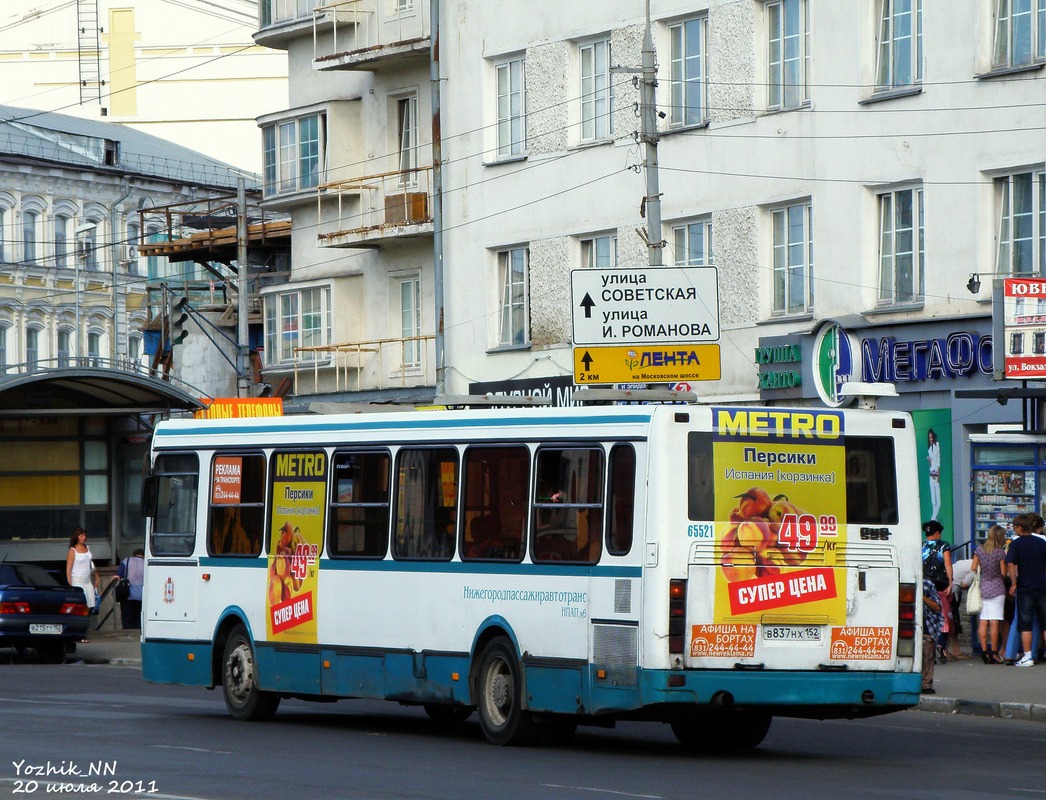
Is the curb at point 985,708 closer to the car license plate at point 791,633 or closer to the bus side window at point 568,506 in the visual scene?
the car license plate at point 791,633

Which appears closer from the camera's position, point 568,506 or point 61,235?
point 568,506

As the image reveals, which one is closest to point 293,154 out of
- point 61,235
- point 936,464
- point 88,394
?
point 88,394

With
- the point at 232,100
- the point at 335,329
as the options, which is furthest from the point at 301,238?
the point at 232,100

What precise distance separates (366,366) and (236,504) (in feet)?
75.1

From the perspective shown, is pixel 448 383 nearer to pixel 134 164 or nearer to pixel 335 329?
pixel 335 329

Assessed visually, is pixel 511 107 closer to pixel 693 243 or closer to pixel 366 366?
pixel 693 243

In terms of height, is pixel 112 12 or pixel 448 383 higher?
pixel 112 12

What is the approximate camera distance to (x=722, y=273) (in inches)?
1307

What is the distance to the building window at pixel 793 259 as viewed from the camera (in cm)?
3150

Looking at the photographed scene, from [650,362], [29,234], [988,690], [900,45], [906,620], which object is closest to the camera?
[906,620]

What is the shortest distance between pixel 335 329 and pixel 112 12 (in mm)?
42672

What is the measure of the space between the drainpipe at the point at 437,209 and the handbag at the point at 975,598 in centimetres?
1495

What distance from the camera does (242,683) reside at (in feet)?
64.0

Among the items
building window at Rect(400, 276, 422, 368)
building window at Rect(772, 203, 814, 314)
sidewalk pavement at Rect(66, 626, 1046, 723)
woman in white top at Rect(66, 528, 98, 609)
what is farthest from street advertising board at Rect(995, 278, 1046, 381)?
building window at Rect(400, 276, 422, 368)
